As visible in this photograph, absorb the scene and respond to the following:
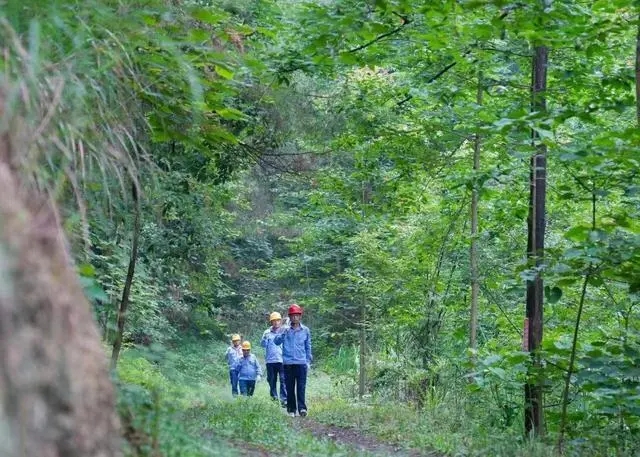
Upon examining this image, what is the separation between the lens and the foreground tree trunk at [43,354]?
178 centimetres

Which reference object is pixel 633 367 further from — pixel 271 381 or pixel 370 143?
pixel 271 381

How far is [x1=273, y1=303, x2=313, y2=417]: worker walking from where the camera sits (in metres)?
13.6

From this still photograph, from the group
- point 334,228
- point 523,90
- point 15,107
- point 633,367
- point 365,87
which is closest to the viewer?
point 15,107

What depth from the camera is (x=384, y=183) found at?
1407 centimetres

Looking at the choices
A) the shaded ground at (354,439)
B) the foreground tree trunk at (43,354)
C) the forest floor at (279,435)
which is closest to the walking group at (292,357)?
the forest floor at (279,435)

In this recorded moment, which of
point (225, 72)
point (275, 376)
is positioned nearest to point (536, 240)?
point (225, 72)

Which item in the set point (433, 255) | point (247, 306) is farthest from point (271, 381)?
point (247, 306)

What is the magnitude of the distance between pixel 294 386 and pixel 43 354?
1213 cm

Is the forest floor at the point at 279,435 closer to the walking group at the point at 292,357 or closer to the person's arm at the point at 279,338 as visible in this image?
the walking group at the point at 292,357

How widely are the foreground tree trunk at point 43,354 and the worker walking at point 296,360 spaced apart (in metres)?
11.3

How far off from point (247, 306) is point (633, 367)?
24580mm

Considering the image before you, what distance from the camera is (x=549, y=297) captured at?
750cm

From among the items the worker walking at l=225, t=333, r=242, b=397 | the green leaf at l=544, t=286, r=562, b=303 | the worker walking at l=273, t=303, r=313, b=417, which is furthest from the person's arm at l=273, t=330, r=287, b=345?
the green leaf at l=544, t=286, r=562, b=303

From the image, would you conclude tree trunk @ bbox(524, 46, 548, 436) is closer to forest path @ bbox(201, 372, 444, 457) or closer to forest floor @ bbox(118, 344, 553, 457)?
forest floor @ bbox(118, 344, 553, 457)
